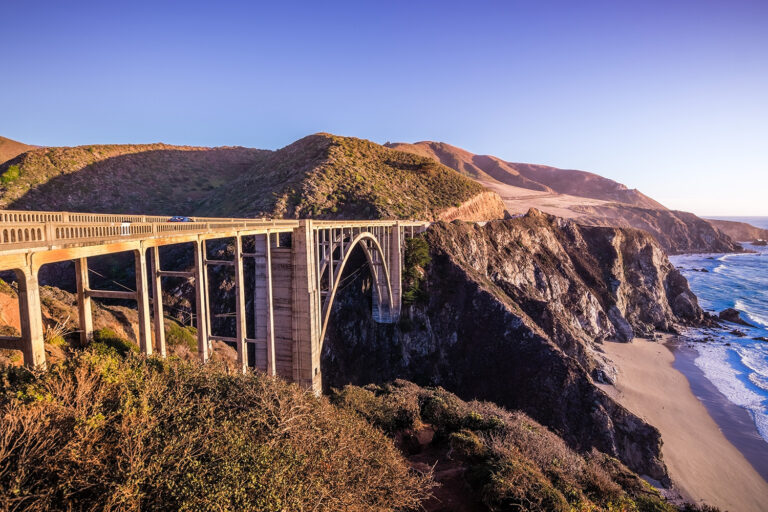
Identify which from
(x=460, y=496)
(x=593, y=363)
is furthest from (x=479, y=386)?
(x=460, y=496)

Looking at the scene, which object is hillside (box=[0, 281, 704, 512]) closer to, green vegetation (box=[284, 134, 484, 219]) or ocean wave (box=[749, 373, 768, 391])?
ocean wave (box=[749, 373, 768, 391])

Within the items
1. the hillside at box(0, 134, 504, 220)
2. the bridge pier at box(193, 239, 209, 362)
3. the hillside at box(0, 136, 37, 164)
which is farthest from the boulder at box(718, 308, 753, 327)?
the hillside at box(0, 136, 37, 164)

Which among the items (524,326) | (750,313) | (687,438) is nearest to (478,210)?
(524,326)

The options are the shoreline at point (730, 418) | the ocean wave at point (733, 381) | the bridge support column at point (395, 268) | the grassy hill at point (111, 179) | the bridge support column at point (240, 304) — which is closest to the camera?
the bridge support column at point (240, 304)

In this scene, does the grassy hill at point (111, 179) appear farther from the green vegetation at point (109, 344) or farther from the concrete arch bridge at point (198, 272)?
the green vegetation at point (109, 344)

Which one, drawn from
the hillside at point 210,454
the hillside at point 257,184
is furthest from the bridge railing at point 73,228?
the hillside at point 257,184
